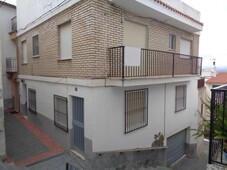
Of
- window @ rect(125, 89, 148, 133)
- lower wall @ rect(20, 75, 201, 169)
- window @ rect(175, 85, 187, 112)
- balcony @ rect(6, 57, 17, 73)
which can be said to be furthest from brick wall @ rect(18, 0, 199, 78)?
balcony @ rect(6, 57, 17, 73)

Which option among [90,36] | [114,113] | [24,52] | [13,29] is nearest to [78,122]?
[114,113]

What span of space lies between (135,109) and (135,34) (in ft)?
10.3

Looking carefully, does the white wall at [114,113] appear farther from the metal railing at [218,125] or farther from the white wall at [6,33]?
the white wall at [6,33]

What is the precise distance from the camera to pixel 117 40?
270 inches

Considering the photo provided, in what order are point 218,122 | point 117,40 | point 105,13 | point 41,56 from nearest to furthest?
point 218,122 → point 105,13 → point 117,40 → point 41,56

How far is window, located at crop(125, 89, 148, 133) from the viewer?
7.38m

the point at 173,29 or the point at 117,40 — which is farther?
the point at 173,29

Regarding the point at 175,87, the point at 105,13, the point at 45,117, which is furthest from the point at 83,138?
the point at 175,87

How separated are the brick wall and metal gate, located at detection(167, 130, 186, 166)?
17.6 feet

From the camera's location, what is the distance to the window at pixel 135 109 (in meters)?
7.38

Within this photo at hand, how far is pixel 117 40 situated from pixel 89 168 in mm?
4838

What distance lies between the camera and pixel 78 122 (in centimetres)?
734

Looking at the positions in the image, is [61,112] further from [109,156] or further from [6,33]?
[6,33]

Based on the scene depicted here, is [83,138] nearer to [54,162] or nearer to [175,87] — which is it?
[54,162]
